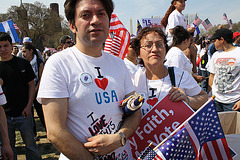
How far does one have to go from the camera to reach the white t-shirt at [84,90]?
1275 millimetres

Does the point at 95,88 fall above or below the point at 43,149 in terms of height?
above

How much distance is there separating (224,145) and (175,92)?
58 cm

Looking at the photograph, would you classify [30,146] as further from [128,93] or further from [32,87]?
[128,93]

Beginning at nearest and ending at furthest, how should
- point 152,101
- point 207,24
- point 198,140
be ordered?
point 198,140, point 152,101, point 207,24

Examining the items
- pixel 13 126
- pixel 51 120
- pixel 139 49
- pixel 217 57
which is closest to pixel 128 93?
pixel 51 120

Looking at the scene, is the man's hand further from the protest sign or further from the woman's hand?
the woman's hand

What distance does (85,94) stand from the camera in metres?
1.31

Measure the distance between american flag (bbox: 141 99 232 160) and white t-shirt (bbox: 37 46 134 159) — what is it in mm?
395

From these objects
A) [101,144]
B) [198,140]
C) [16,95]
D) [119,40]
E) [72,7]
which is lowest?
[16,95]

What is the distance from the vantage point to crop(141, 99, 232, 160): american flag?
1389 millimetres

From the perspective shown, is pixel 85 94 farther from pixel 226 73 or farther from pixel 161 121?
pixel 226 73

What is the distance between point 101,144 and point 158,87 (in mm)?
977

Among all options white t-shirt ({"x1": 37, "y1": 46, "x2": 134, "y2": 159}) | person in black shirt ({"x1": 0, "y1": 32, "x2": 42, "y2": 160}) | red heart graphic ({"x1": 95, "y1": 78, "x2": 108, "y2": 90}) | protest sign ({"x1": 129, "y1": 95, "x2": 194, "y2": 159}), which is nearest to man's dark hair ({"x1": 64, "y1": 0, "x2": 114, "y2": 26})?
white t-shirt ({"x1": 37, "y1": 46, "x2": 134, "y2": 159})

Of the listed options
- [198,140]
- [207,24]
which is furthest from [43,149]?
[207,24]
